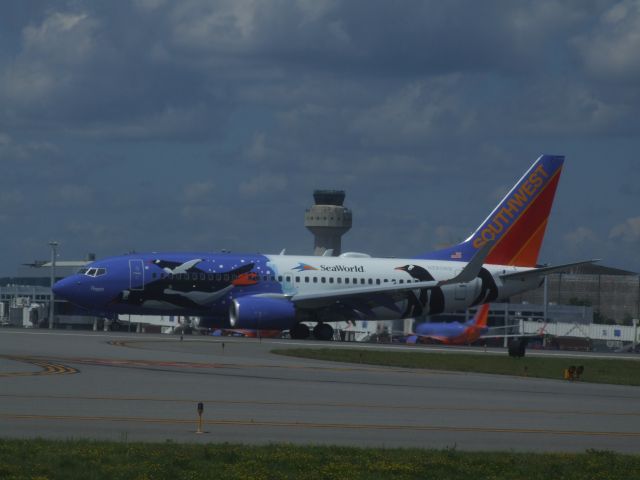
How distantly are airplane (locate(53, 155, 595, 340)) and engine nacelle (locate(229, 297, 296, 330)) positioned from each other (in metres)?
0.05

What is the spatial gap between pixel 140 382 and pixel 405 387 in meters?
7.11

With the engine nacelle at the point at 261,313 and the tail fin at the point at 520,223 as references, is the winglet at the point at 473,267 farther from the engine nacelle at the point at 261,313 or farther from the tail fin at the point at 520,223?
the engine nacelle at the point at 261,313

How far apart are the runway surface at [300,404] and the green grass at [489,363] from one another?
237 cm

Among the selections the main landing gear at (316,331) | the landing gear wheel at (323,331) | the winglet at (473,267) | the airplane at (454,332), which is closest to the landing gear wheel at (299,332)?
the main landing gear at (316,331)

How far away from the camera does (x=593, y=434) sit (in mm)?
21812

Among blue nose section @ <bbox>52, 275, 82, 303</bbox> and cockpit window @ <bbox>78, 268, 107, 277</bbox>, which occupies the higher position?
cockpit window @ <bbox>78, 268, 107, 277</bbox>

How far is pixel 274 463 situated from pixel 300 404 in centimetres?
868

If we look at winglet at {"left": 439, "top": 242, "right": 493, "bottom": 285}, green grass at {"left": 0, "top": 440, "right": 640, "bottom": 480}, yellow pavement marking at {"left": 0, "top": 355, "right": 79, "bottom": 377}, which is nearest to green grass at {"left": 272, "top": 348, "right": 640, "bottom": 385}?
winglet at {"left": 439, "top": 242, "right": 493, "bottom": 285}

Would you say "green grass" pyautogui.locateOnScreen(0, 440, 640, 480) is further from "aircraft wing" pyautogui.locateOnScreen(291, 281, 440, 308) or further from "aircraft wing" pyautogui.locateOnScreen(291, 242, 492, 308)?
"aircraft wing" pyautogui.locateOnScreen(291, 281, 440, 308)

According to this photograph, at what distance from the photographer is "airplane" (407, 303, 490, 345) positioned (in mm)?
72625

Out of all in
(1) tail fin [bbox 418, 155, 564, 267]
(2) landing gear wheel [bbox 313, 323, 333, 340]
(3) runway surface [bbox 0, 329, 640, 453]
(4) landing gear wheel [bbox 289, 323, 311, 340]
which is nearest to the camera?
(3) runway surface [bbox 0, 329, 640, 453]

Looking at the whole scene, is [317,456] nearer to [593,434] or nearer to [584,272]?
[593,434]

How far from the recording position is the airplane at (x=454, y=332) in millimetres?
72625

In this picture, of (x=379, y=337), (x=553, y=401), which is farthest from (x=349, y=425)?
(x=379, y=337)
